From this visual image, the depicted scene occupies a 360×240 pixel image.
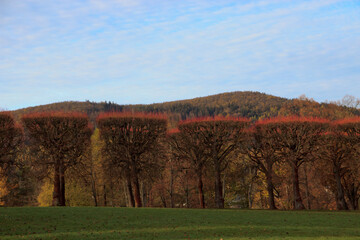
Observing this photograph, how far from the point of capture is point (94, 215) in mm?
28281

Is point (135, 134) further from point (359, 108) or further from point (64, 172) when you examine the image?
point (359, 108)

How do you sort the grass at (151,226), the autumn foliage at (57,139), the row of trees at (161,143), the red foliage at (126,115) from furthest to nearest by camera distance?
the red foliage at (126,115)
the row of trees at (161,143)
the autumn foliage at (57,139)
the grass at (151,226)

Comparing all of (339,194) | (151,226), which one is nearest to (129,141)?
(151,226)

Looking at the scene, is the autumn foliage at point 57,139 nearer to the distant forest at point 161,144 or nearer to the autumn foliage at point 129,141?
the distant forest at point 161,144

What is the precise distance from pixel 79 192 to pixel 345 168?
39781 mm

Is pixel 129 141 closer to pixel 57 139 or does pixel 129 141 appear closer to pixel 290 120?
pixel 57 139

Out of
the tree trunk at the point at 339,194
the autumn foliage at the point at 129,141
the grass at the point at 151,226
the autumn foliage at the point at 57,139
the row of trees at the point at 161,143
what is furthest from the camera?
the tree trunk at the point at 339,194

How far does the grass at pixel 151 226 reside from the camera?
20.0 meters

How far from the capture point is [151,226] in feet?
77.5

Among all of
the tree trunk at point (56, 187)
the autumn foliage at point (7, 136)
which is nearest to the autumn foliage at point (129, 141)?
the tree trunk at point (56, 187)

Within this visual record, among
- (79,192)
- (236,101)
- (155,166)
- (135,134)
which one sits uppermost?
(236,101)

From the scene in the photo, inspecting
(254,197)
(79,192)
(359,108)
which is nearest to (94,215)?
(79,192)

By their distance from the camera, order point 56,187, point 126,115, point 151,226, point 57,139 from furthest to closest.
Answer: point 126,115 < point 56,187 < point 57,139 < point 151,226

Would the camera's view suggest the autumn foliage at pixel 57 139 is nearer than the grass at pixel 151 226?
No
